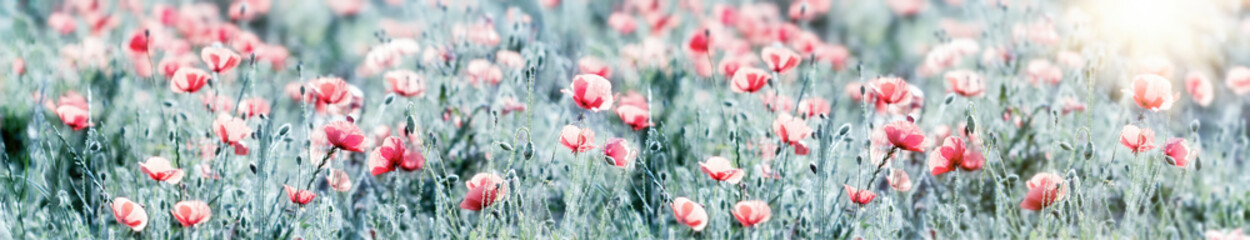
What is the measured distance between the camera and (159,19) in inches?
175

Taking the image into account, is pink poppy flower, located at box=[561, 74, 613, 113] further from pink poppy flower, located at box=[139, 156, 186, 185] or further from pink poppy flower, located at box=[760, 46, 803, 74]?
pink poppy flower, located at box=[139, 156, 186, 185]

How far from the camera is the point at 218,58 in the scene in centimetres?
219

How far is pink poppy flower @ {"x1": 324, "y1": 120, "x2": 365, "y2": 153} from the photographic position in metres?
1.82

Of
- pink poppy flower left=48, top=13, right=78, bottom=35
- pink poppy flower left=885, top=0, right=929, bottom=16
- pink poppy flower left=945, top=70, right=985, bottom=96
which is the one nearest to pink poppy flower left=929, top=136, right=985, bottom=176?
pink poppy flower left=945, top=70, right=985, bottom=96

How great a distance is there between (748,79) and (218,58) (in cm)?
114

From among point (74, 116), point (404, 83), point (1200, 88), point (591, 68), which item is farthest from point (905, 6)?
point (74, 116)

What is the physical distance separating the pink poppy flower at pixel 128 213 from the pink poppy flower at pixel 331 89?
1.35ft

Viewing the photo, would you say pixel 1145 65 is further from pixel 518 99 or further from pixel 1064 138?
pixel 518 99

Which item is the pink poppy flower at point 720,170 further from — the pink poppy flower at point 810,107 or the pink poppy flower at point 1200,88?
the pink poppy flower at point 1200,88

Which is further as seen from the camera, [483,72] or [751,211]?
[483,72]

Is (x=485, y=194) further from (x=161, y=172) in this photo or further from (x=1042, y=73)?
(x=1042, y=73)

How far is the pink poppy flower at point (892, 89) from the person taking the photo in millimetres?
2088

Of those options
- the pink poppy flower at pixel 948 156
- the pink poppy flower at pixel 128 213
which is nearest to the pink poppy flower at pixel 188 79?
the pink poppy flower at pixel 128 213

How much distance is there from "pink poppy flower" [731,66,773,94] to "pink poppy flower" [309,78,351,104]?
0.84 meters
